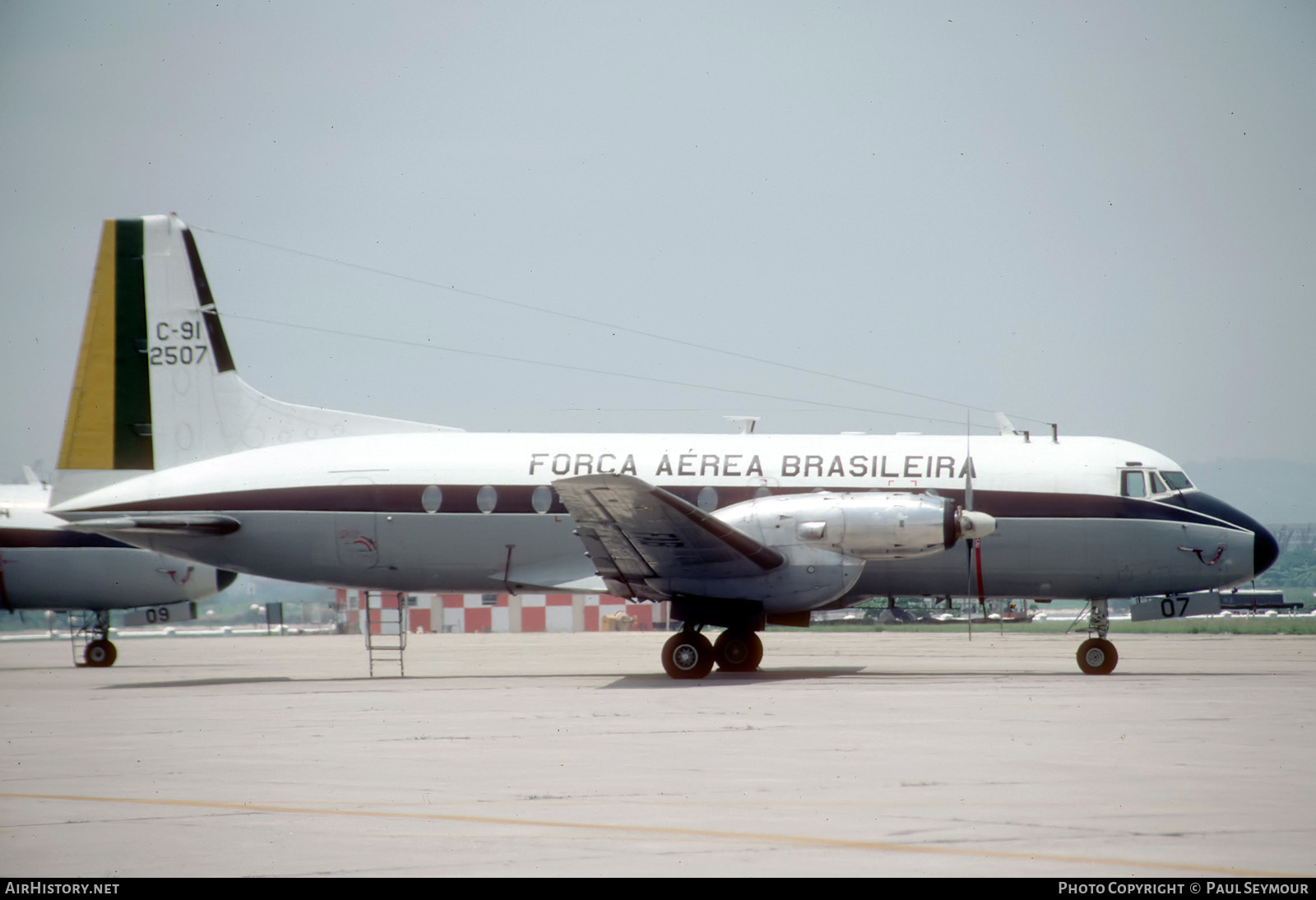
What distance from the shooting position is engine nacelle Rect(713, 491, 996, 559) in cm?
1798

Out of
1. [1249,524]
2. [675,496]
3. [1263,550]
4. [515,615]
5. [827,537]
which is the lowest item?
[515,615]

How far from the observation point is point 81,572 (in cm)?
2744

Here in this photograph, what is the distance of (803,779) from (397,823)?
A: 10.0 ft

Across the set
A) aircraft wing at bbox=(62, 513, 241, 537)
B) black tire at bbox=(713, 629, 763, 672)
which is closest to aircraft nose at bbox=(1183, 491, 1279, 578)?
black tire at bbox=(713, 629, 763, 672)

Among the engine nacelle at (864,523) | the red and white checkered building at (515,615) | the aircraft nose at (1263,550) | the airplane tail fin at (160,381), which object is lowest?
the red and white checkered building at (515,615)

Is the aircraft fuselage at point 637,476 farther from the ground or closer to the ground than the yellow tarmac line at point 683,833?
farther from the ground

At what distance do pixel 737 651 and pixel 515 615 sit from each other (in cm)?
4457

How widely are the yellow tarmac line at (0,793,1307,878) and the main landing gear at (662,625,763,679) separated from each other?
11.1 metres

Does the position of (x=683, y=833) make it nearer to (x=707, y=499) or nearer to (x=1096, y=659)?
(x=707, y=499)

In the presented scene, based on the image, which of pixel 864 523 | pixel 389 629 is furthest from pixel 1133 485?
pixel 389 629

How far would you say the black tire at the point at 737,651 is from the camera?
19656mm

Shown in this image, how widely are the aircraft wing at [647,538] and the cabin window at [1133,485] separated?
20.2 feet

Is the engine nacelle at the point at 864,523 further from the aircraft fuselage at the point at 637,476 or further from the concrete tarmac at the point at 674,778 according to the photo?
the concrete tarmac at the point at 674,778

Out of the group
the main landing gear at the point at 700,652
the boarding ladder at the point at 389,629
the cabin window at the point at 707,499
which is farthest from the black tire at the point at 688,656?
the boarding ladder at the point at 389,629
